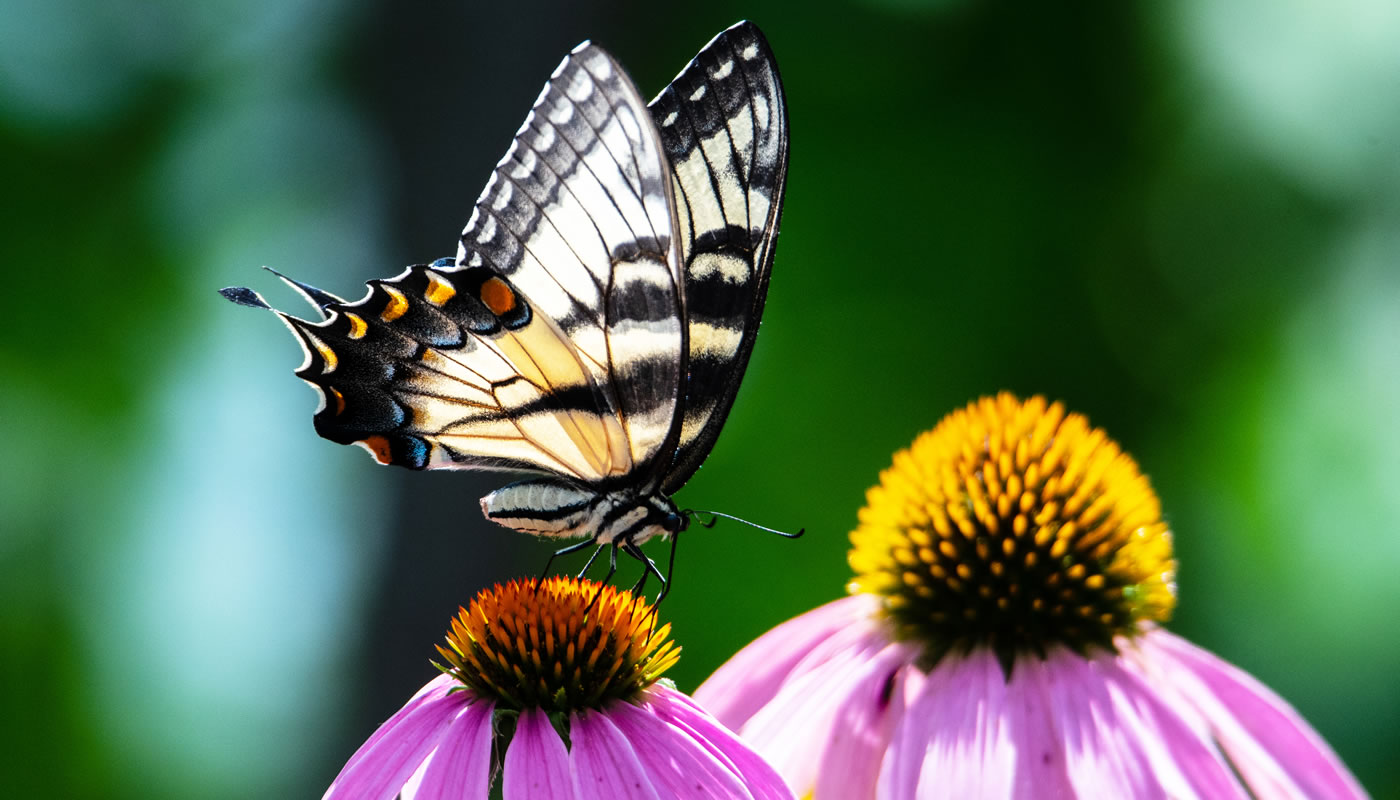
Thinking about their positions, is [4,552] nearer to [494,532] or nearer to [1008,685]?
[494,532]

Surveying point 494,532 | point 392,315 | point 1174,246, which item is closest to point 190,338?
point 494,532

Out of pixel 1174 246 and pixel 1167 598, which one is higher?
pixel 1174 246

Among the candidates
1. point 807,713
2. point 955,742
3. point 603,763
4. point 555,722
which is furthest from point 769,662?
point 603,763

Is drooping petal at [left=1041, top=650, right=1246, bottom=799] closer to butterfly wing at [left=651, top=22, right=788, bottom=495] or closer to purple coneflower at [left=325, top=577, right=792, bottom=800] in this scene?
purple coneflower at [left=325, top=577, right=792, bottom=800]

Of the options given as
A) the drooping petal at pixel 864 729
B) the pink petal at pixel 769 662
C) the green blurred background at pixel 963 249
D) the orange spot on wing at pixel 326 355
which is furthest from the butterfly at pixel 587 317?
the green blurred background at pixel 963 249

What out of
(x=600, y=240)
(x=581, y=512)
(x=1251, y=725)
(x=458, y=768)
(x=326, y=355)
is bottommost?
(x=1251, y=725)

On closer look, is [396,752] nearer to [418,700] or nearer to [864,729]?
[418,700]
